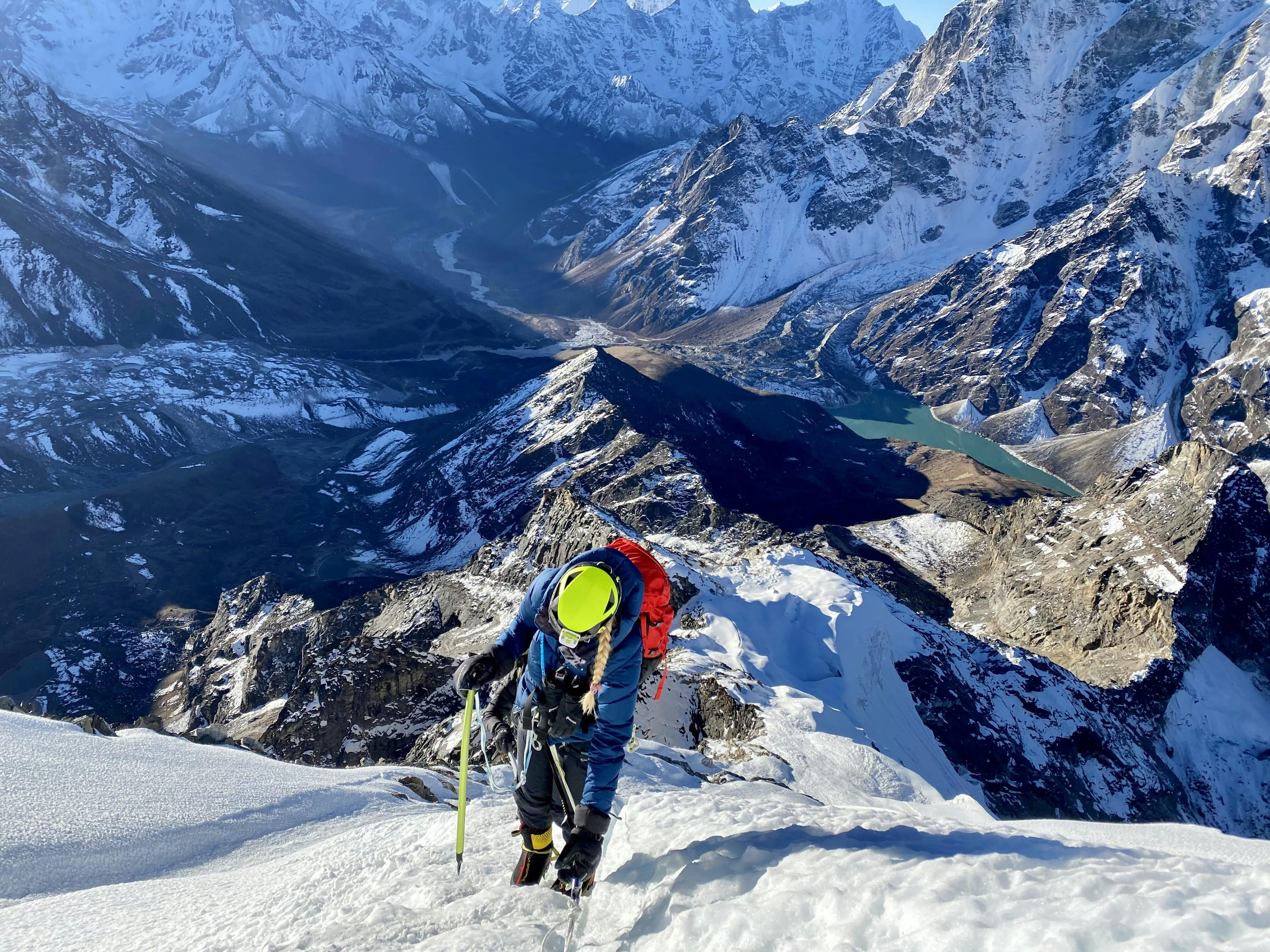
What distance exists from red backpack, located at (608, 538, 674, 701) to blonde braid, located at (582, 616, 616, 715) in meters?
0.38

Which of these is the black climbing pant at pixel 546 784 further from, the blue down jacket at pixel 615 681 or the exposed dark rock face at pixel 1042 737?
the exposed dark rock face at pixel 1042 737

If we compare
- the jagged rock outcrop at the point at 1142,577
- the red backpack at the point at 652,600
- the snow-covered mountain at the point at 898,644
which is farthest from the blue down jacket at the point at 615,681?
the jagged rock outcrop at the point at 1142,577

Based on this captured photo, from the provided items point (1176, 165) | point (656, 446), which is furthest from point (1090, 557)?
point (1176, 165)

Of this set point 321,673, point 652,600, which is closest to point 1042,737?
point 652,600

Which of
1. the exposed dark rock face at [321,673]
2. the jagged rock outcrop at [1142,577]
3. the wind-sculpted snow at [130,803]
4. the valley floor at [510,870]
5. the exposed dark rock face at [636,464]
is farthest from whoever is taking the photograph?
the exposed dark rock face at [636,464]

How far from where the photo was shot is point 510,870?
748 cm

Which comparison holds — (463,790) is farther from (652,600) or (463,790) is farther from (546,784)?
(652,600)

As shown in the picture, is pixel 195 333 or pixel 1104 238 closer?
pixel 195 333

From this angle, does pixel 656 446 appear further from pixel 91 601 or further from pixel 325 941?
pixel 325 941

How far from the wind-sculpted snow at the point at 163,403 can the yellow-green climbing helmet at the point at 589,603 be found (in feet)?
359

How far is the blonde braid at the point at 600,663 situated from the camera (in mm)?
6406

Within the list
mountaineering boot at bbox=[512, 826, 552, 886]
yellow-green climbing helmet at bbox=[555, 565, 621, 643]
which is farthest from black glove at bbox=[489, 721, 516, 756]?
yellow-green climbing helmet at bbox=[555, 565, 621, 643]

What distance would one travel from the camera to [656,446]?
67.1m

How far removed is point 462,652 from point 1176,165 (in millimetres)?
214950
